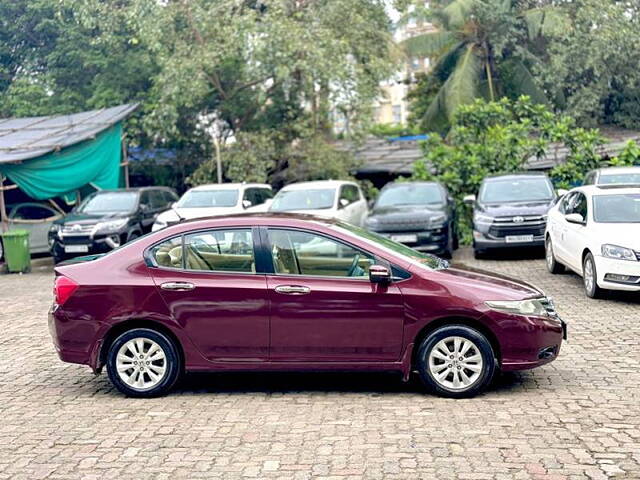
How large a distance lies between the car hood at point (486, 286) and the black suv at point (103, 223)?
1121cm

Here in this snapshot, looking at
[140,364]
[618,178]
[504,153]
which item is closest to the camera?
[140,364]

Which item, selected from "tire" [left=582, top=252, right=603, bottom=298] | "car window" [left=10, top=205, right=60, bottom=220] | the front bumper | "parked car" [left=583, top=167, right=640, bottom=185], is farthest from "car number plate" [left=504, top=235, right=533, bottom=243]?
"car window" [left=10, top=205, right=60, bottom=220]

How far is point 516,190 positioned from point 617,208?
587 cm

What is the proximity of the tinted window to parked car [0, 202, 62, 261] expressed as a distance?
15460 millimetres

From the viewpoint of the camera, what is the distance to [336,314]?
22.7ft

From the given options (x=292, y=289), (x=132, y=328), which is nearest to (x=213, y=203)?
(x=132, y=328)

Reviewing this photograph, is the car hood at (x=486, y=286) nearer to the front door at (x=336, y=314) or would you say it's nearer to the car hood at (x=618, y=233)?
the front door at (x=336, y=314)

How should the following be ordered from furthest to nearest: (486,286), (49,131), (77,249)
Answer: (49,131) < (77,249) < (486,286)

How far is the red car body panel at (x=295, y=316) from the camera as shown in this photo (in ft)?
22.6

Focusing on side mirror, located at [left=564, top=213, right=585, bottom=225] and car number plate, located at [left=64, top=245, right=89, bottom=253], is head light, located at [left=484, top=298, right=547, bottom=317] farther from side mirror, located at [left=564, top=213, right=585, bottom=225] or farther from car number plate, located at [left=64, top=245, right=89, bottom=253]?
car number plate, located at [left=64, top=245, right=89, bottom=253]

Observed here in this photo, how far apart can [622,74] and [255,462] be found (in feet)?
79.0

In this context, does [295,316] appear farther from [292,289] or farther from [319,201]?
[319,201]

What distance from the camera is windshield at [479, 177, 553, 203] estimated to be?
58.2 ft

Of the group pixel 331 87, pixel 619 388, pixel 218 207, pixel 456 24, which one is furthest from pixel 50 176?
pixel 619 388
